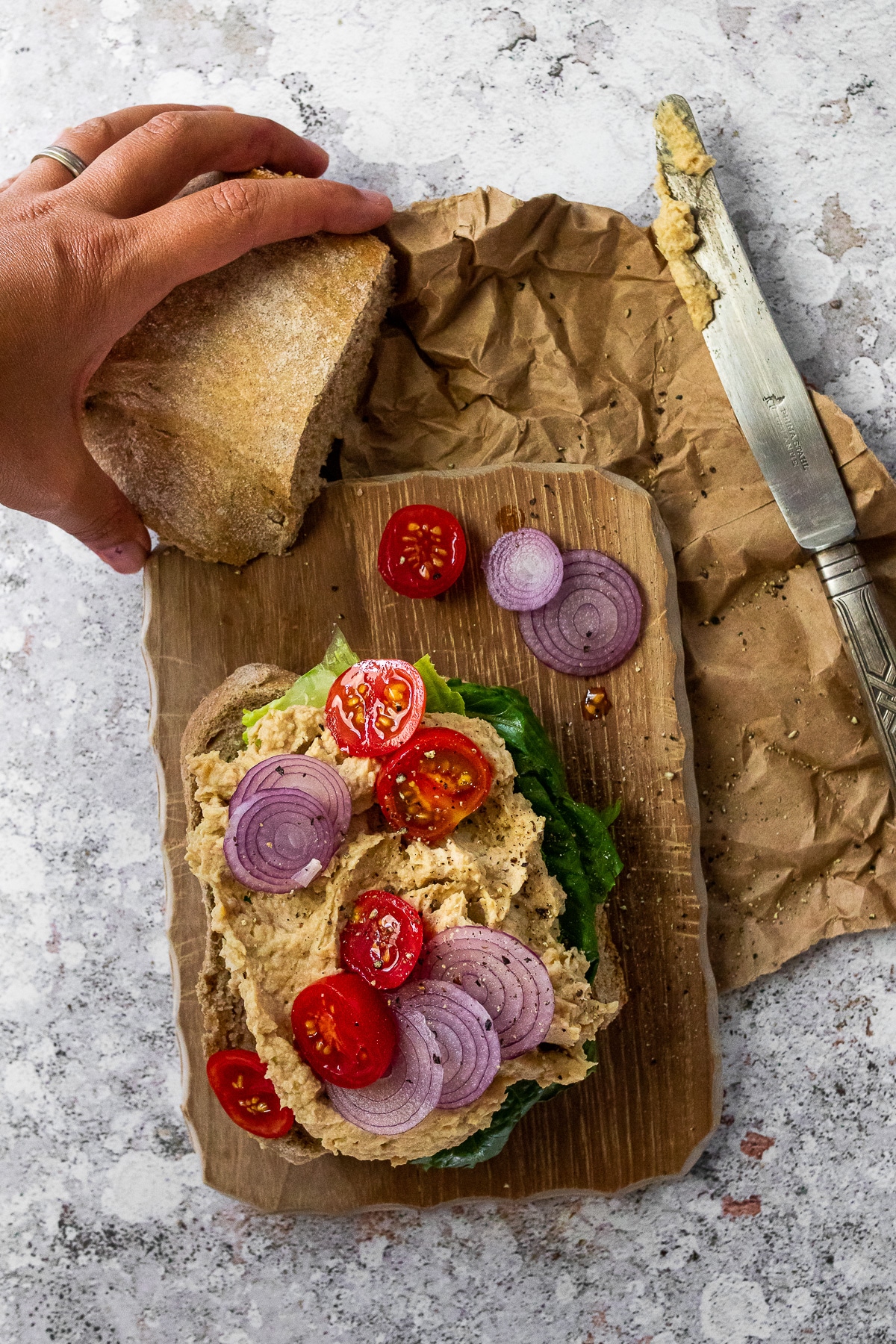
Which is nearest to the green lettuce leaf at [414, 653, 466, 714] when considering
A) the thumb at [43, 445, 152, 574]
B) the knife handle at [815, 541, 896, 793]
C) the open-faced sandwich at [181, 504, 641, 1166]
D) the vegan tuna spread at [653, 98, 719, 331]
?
the open-faced sandwich at [181, 504, 641, 1166]

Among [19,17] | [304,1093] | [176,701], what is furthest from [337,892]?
[19,17]

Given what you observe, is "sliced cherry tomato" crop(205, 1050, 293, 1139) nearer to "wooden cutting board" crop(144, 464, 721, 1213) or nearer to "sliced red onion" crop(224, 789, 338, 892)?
"wooden cutting board" crop(144, 464, 721, 1213)

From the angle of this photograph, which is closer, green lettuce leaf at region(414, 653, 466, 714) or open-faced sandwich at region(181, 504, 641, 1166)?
open-faced sandwich at region(181, 504, 641, 1166)

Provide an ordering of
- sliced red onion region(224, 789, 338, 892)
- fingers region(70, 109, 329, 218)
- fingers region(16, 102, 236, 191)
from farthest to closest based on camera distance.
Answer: fingers region(16, 102, 236, 191), fingers region(70, 109, 329, 218), sliced red onion region(224, 789, 338, 892)

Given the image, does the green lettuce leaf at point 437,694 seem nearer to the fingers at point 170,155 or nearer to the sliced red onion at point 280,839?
the sliced red onion at point 280,839

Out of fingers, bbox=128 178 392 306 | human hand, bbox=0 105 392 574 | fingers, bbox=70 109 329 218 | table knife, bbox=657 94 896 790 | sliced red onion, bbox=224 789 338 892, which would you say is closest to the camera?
sliced red onion, bbox=224 789 338 892

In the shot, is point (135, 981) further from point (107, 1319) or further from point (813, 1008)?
point (813, 1008)
